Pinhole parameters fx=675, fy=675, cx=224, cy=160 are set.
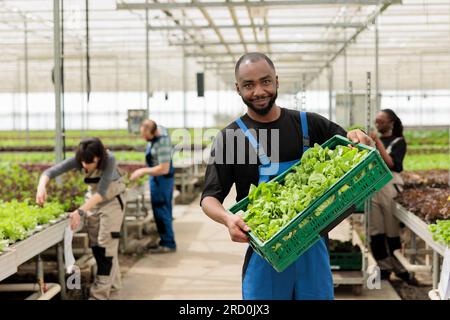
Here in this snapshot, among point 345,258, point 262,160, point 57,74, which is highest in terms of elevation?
point 57,74

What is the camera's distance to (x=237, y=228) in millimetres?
2443

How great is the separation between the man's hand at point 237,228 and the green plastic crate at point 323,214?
0.09ft

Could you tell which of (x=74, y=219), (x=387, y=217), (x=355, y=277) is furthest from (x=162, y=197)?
(x=355, y=277)

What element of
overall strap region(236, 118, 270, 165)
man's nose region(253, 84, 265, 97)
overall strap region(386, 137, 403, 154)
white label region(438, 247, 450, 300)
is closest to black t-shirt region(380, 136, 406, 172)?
overall strap region(386, 137, 403, 154)

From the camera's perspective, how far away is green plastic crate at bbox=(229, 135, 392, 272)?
2402 mm

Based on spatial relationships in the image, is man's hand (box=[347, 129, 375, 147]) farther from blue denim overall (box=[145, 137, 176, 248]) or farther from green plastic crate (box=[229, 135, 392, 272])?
blue denim overall (box=[145, 137, 176, 248])

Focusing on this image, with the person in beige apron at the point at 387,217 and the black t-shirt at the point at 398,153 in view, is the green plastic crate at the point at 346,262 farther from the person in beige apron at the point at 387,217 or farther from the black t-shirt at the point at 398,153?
the black t-shirt at the point at 398,153

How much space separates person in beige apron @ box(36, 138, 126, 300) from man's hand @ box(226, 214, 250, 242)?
2754mm

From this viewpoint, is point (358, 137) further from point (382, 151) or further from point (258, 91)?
point (382, 151)

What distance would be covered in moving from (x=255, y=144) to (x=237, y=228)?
0.33 meters

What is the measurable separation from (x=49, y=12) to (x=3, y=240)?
764 cm

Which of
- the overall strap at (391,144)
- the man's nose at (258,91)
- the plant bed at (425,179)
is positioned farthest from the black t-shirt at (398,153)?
the man's nose at (258,91)

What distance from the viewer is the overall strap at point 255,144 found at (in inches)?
→ 101
